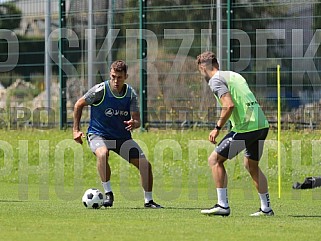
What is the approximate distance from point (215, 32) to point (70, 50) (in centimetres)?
411

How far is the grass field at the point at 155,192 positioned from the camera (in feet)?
36.2

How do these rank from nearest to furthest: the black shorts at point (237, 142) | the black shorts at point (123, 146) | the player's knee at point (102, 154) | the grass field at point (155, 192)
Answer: the grass field at point (155, 192) → the black shorts at point (237, 142) → the player's knee at point (102, 154) → the black shorts at point (123, 146)

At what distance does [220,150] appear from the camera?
12.7m

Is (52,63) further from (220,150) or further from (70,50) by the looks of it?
(220,150)

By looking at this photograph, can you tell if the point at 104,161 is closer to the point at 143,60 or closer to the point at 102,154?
the point at 102,154

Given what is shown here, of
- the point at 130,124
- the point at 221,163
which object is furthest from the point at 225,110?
the point at 130,124

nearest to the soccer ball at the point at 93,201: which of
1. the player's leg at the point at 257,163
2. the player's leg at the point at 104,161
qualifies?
the player's leg at the point at 104,161

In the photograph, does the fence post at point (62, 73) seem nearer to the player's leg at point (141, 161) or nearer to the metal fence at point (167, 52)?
the metal fence at point (167, 52)

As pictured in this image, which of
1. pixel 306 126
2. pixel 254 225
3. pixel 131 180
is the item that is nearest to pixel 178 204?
pixel 254 225

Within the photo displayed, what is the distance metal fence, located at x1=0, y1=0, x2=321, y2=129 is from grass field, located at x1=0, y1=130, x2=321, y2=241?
0.64m

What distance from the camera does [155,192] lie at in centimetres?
1842

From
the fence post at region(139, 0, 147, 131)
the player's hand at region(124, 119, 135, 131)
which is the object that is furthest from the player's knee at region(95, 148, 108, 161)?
the fence post at region(139, 0, 147, 131)

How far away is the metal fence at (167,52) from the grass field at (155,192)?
0.64 meters

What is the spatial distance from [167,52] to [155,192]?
6.20 meters
